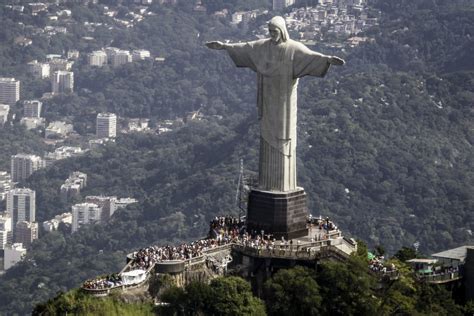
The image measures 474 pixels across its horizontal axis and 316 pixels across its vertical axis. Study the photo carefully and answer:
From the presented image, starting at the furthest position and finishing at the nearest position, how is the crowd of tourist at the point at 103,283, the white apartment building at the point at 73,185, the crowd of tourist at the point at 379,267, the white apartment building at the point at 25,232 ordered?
1. the white apartment building at the point at 73,185
2. the white apartment building at the point at 25,232
3. the crowd of tourist at the point at 379,267
4. the crowd of tourist at the point at 103,283

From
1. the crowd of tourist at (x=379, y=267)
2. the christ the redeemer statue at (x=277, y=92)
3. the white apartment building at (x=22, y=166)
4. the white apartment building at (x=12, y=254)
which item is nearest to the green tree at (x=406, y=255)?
the crowd of tourist at (x=379, y=267)

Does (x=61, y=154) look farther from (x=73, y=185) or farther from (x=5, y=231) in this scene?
(x=5, y=231)

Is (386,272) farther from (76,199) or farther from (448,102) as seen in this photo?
(76,199)

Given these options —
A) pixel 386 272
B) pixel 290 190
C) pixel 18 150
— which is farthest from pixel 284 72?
pixel 18 150

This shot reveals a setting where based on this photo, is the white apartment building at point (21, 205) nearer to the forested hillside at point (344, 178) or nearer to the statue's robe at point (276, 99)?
the forested hillside at point (344, 178)

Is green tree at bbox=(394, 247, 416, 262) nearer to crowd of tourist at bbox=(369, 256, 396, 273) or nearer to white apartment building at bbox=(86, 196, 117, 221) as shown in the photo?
crowd of tourist at bbox=(369, 256, 396, 273)

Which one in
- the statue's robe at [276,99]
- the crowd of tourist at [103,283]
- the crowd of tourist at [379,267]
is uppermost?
the statue's robe at [276,99]

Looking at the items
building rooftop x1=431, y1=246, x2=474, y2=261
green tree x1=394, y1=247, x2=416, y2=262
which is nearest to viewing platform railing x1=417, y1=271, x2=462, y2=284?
building rooftop x1=431, y1=246, x2=474, y2=261
